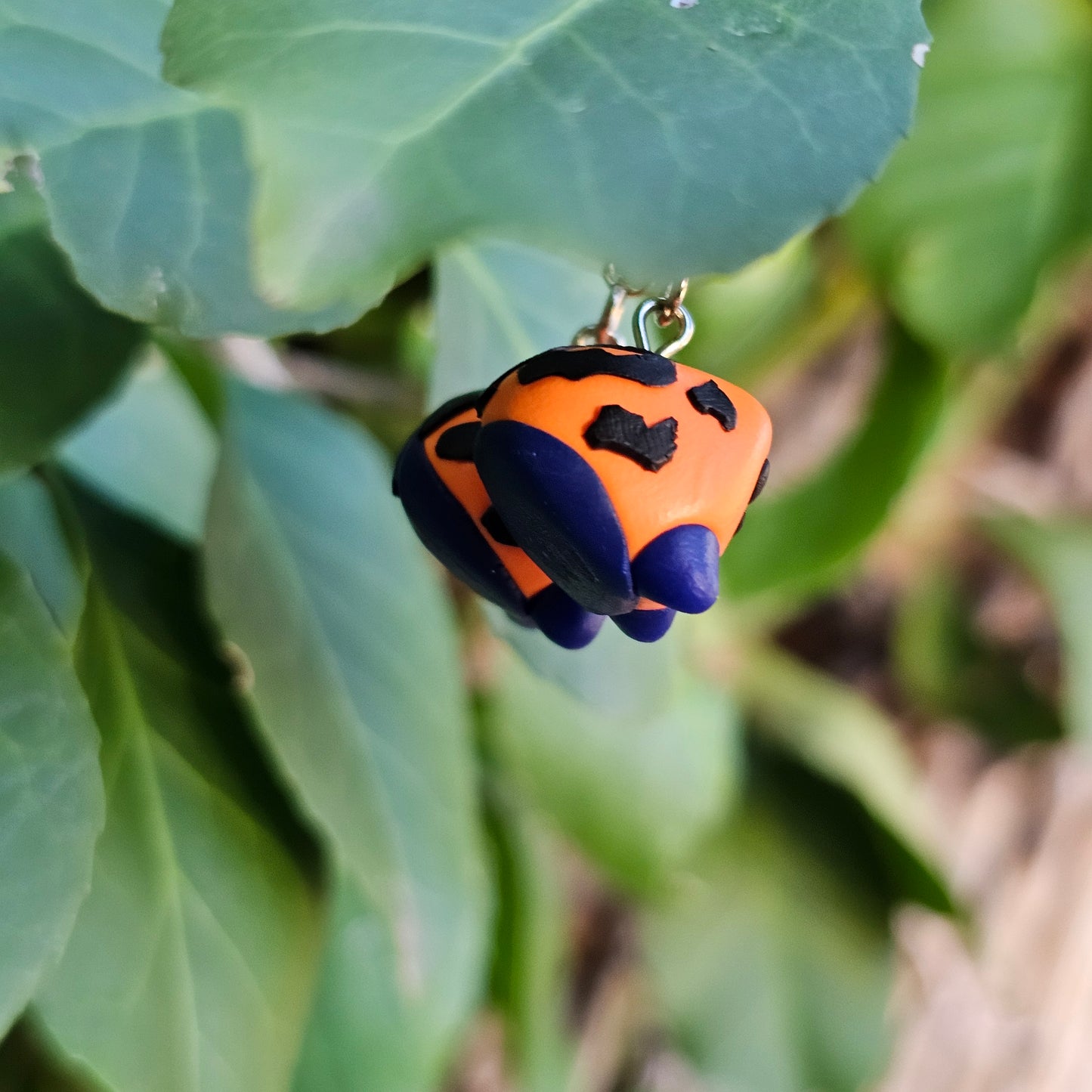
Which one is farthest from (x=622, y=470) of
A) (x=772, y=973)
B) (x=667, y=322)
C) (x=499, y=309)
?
(x=772, y=973)

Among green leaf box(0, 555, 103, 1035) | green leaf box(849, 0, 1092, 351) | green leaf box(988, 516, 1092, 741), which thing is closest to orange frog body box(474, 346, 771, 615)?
green leaf box(0, 555, 103, 1035)

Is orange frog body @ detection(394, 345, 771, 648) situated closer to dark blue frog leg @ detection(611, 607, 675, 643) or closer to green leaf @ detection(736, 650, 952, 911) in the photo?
dark blue frog leg @ detection(611, 607, 675, 643)

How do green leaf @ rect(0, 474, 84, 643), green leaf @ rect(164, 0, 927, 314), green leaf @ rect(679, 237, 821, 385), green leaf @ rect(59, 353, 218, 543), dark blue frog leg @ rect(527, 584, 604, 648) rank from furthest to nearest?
green leaf @ rect(679, 237, 821, 385)
green leaf @ rect(59, 353, 218, 543)
green leaf @ rect(0, 474, 84, 643)
dark blue frog leg @ rect(527, 584, 604, 648)
green leaf @ rect(164, 0, 927, 314)

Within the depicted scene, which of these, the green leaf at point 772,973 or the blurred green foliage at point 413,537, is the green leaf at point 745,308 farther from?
the green leaf at point 772,973

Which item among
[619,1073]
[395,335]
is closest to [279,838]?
[395,335]

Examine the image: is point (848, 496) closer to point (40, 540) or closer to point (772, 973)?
A: point (772, 973)

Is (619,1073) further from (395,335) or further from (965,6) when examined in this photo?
(965,6)
